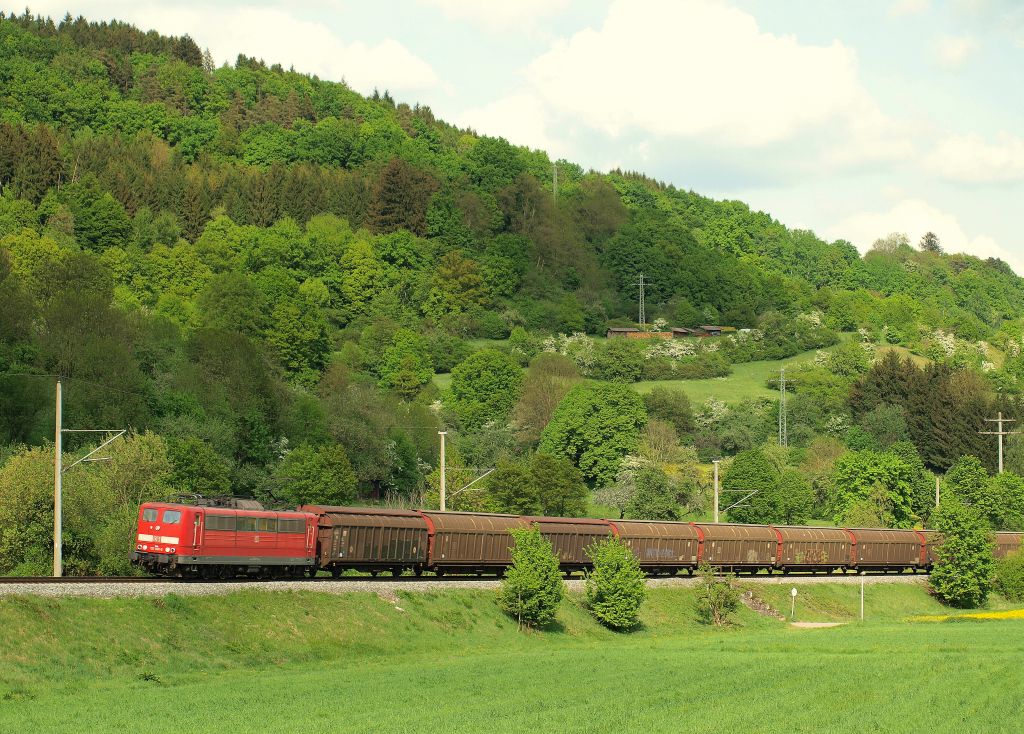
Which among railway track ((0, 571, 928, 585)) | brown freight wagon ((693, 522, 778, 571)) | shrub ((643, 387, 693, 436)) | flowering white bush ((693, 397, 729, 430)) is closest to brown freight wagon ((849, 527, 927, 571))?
railway track ((0, 571, 928, 585))

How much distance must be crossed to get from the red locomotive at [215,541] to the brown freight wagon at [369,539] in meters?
1.68

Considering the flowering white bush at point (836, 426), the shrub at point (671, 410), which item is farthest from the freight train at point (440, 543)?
the flowering white bush at point (836, 426)

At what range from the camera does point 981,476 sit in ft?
403

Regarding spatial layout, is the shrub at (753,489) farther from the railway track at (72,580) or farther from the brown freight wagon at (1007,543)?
the railway track at (72,580)

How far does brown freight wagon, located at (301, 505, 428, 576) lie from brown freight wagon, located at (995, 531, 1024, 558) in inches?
1808

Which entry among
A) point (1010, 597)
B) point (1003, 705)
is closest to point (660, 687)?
point (1003, 705)

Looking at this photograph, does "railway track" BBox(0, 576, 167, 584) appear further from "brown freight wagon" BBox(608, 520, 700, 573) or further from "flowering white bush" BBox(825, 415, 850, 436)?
"flowering white bush" BBox(825, 415, 850, 436)

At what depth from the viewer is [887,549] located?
294 ft

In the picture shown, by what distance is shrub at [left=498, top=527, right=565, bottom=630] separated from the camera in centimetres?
6044

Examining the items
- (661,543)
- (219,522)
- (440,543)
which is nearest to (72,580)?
(219,522)

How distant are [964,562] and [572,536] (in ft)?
95.9

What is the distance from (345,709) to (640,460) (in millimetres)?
97418

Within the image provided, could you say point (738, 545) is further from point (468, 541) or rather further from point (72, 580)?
point (72, 580)

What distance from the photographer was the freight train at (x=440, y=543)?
53.8 metres
